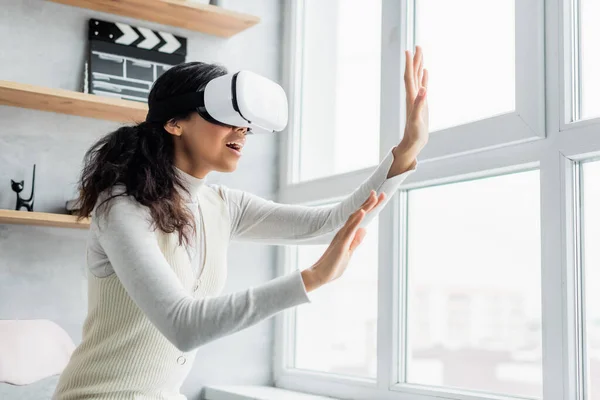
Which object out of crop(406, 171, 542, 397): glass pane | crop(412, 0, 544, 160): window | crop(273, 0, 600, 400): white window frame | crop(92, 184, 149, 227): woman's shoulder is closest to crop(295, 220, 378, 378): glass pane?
crop(273, 0, 600, 400): white window frame

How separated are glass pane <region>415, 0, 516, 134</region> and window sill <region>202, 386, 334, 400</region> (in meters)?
0.98

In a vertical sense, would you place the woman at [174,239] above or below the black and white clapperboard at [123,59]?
below

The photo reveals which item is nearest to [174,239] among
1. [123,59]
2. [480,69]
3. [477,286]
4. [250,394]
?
[477,286]

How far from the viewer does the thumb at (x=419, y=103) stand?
167 cm

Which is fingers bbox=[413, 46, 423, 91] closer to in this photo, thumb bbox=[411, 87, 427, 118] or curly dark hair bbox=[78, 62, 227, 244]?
thumb bbox=[411, 87, 427, 118]

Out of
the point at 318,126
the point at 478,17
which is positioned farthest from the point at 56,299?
the point at 478,17

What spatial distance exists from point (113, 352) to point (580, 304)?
1010 mm

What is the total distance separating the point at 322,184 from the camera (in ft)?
9.07

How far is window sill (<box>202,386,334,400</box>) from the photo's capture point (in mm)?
2566

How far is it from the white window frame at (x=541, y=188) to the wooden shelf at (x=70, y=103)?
682 millimetres

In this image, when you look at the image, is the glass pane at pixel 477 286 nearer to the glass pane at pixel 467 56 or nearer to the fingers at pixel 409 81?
the glass pane at pixel 467 56

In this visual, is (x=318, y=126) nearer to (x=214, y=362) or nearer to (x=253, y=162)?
(x=253, y=162)

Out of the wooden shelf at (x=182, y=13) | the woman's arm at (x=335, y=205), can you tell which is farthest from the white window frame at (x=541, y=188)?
the wooden shelf at (x=182, y=13)

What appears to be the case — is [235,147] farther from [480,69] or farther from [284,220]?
[480,69]
